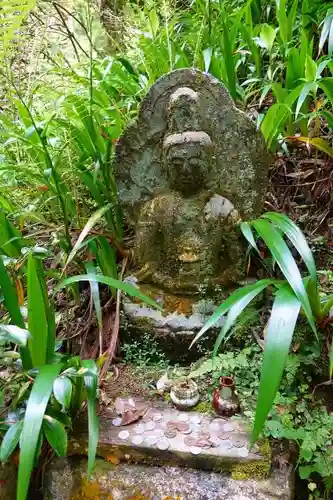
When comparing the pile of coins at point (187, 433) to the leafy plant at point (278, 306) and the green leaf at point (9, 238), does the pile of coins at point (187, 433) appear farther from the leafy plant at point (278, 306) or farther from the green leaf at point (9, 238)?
the green leaf at point (9, 238)

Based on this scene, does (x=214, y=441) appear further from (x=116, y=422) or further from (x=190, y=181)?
(x=190, y=181)

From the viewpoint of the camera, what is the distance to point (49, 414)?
1165 mm

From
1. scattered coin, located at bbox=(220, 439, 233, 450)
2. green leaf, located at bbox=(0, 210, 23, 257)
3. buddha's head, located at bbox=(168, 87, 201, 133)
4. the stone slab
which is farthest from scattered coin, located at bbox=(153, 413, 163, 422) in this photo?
buddha's head, located at bbox=(168, 87, 201, 133)

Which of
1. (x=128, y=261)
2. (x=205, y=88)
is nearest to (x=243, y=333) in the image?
(x=128, y=261)

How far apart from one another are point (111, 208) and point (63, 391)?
945mm

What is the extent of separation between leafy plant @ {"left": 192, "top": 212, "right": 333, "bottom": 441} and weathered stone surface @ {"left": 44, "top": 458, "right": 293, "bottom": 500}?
0.93 feet

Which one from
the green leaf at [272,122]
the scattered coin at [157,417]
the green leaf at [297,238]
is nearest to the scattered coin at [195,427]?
the scattered coin at [157,417]

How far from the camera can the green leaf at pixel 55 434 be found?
108 centimetres

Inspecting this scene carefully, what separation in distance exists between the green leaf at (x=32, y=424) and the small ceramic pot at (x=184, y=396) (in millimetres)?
470

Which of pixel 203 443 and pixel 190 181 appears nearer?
pixel 203 443

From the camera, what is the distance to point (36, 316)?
4.02ft

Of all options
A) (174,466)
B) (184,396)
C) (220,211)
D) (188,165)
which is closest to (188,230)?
(220,211)

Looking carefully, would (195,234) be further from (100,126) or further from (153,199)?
(100,126)

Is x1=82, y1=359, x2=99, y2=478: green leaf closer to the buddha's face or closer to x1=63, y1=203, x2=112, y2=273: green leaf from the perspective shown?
x1=63, y1=203, x2=112, y2=273: green leaf
